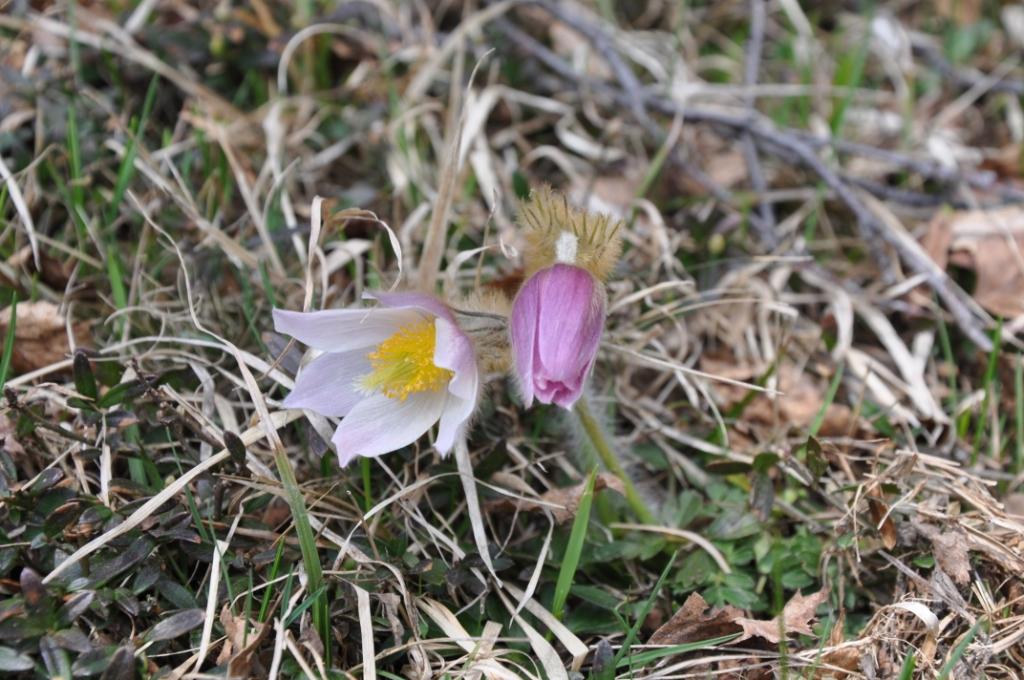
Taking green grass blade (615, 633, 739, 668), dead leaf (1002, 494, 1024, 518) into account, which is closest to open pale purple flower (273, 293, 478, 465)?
green grass blade (615, 633, 739, 668)

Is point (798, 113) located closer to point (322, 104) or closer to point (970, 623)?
point (322, 104)

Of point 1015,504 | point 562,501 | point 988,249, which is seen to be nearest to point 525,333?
point 562,501

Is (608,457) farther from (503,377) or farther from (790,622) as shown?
(790,622)

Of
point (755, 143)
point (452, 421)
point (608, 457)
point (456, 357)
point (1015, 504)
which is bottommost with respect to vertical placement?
point (1015, 504)

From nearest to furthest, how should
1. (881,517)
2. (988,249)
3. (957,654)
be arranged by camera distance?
(957,654)
(881,517)
(988,249)

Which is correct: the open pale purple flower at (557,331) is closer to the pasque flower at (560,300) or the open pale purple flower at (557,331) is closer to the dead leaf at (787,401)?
the pasque flower at (560,300)

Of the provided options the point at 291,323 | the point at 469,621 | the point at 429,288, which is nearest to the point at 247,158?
the point at 429,288
